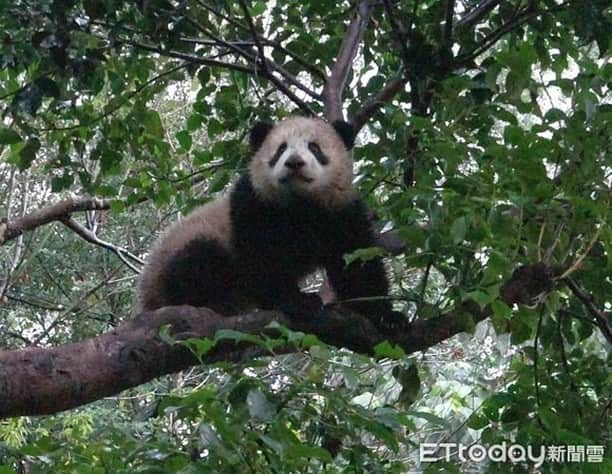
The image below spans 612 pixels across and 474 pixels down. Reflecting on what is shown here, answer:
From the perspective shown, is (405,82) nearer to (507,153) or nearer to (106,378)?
(507,153)

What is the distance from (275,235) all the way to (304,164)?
359 mm

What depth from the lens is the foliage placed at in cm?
242

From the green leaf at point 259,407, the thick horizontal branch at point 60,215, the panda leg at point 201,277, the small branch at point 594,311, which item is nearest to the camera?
the green leaf at point 259,407

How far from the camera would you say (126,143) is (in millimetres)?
4840

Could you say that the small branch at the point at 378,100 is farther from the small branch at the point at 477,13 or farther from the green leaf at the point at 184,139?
the green leaf at the point at 184,139

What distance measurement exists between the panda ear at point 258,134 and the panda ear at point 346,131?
363 millimetres

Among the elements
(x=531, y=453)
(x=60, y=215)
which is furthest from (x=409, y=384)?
(x=60, y=215)

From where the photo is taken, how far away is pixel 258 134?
186 inches

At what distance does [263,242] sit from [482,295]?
2.06 m

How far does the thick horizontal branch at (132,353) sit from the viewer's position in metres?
2.70

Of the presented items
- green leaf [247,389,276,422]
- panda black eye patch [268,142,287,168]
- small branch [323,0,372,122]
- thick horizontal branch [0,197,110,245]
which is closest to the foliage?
green leaf [247,389,276,422]

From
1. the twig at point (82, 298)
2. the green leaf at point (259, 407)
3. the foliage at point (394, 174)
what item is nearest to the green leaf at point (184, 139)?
the foliage at point (394, 174)

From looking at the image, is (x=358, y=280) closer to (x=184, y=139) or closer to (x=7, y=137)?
(x=184, y=139)

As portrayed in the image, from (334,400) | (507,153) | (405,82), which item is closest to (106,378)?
(334,400)
